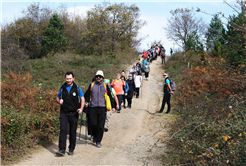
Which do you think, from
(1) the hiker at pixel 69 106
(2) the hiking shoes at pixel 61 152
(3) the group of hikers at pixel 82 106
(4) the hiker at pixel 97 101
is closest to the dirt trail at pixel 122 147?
(2) the hiking shoes at pixel 61 152

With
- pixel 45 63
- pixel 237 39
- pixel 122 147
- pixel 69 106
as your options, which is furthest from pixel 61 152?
pixel 45 63

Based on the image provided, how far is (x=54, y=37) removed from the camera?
108 feet

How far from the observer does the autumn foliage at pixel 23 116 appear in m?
5.46

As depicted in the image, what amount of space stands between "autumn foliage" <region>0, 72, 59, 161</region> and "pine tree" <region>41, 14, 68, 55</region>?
2527cm

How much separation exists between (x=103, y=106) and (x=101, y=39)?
97.4ft

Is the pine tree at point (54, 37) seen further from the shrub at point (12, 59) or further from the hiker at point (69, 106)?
the hiker at point (69, 106)

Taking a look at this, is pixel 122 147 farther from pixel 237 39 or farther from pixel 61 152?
pixel 237 39

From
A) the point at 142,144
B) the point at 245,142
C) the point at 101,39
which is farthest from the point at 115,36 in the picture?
the point at 245,142

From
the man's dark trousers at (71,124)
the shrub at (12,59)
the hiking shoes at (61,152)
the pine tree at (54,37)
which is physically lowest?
the hiking shoes at (61,152)

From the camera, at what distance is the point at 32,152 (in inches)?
239

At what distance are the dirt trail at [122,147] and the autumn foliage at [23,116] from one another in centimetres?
41

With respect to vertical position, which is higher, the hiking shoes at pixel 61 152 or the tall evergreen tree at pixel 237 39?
the tall evergreen tree at pixel 237 39

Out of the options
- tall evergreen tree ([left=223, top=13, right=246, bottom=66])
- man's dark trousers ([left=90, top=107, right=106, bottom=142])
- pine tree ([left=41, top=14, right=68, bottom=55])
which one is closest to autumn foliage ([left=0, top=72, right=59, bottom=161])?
man's dark trousers ([left=90, top=107, right=106, bottom=142])

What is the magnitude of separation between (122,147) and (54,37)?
28.8 m
